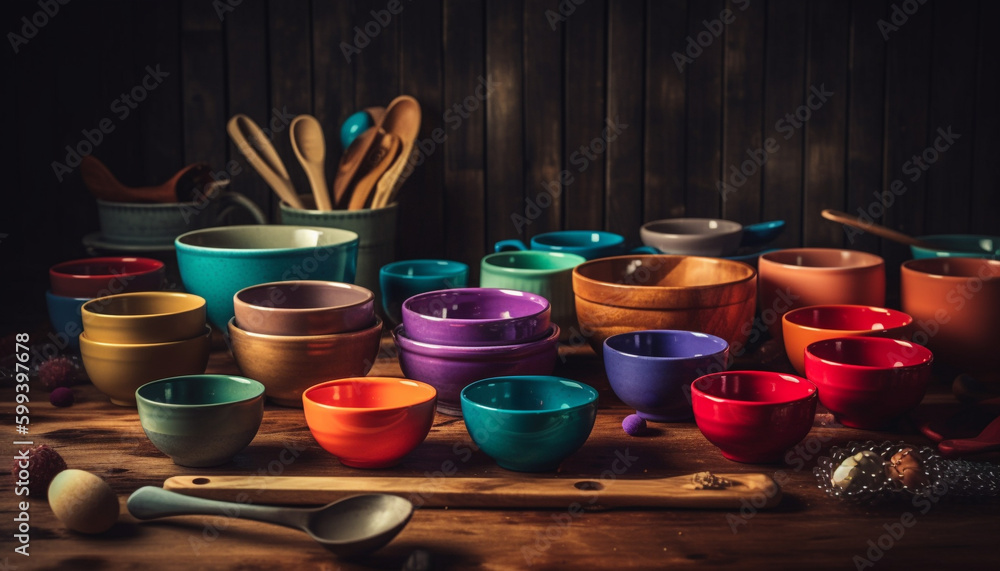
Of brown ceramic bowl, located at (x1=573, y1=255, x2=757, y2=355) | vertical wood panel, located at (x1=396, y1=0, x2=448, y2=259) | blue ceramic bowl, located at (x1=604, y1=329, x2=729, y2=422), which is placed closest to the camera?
blue ceramic bowl, located at (x1=604, y1=329, x2=729, y2=422)

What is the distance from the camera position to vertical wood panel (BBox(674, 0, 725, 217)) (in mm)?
1592

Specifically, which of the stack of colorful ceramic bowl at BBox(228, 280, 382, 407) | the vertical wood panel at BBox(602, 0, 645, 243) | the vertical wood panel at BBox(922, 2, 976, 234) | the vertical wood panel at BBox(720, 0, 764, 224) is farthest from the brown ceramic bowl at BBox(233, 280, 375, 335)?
the vertical wood panel at BBox(922, 2, 976, 234)

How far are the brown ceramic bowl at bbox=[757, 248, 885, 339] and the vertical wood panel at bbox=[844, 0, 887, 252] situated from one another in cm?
39

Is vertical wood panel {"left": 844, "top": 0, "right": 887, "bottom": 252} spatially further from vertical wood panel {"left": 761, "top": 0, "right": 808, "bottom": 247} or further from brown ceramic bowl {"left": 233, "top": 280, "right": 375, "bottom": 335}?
brown ceramic bowl {"left": 233, "top": 280, "right": 375, "bottom": 335}

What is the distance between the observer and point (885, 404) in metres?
0.96

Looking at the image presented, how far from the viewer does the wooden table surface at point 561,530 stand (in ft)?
2.45

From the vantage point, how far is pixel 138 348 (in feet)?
3.43

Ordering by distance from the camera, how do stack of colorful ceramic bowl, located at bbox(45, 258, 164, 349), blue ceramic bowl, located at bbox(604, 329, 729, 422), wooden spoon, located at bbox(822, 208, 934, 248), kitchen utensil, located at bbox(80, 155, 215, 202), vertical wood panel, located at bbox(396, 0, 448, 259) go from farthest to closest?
vertical wood panel, located at bbox(396, 0, 448, 259), kitchen utensil, located at bbox(80, 155, 215, 202), wooden spoon, located at bbox(822, 208, 934, 248), stack of colorful ceramic bowl, located at bbox(45, 258, 164, 349), blue ceramic bowl, located at bbox(604, 329, 729, 422)

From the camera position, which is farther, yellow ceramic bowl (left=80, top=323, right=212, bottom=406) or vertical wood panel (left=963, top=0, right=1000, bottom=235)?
vertical wood panel (left=963, top=0, right=1000, bottom=235)

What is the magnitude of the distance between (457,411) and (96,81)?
3.02ft

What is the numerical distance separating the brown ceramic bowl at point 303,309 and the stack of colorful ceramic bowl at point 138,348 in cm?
6

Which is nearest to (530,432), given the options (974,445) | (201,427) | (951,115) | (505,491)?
(505,491)

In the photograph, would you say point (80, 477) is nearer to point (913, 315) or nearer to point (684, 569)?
point (684, 569)

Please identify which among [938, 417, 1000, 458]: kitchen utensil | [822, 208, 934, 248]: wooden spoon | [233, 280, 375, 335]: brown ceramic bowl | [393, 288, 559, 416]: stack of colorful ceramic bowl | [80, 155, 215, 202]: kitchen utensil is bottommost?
[938, 417, 1000, 458]: kitchen utensil
